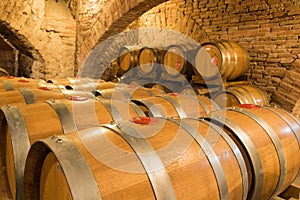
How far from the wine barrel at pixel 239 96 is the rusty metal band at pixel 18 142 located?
11.4ft

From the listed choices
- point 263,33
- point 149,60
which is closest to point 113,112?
point 149,60

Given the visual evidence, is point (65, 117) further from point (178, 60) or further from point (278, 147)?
point (178, 60)

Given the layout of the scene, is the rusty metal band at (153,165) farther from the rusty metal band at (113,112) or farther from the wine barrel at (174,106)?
the wine barrel at (174,106)

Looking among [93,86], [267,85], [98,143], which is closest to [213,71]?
[267,85]

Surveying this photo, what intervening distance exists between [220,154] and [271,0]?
15.7 ft

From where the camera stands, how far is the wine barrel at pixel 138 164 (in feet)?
3.77

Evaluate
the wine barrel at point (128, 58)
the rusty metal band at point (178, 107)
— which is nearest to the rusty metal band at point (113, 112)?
the rusty metal band at point (178, 107)

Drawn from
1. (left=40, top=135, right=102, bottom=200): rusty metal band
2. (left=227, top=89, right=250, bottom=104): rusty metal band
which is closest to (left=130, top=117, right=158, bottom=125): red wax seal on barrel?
(left=40, top=135, right=102, bottom=200): rusty metal band

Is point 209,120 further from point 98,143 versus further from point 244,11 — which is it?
point 244,11

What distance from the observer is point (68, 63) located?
7.76 meters

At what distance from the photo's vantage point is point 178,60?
5.57 meters

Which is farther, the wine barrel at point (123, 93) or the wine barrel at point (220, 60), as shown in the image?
the wine barrel at point (220, 60)

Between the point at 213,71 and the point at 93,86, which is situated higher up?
the point at 213,71

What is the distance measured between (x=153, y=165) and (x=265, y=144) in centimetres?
102
